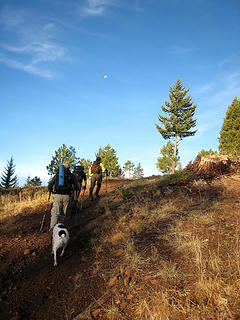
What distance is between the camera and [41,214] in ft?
27.2

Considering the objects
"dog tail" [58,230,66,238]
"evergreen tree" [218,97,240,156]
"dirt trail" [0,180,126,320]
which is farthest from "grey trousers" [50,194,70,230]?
"evergreen tree" [218,97,240,156]

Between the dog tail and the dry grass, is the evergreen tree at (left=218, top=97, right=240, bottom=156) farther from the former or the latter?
the dog tail

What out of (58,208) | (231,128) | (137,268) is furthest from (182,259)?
(231,128)

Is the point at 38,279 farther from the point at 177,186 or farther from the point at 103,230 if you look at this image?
the point at 177,186

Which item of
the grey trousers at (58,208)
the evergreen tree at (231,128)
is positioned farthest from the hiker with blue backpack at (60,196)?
the evergreen tree at (231,128)

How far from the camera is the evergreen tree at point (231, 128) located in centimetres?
2533

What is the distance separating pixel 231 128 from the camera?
26.5m

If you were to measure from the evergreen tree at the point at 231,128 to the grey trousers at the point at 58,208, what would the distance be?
2504cm

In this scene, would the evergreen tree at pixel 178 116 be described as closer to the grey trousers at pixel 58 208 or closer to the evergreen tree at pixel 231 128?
the evergreen tree at pixel 231 128

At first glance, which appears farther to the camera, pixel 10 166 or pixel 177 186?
pixel 10 166

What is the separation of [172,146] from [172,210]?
28570mm

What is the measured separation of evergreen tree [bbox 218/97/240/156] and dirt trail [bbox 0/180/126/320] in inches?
1015

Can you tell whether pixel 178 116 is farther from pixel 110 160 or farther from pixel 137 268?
pixel 137 268

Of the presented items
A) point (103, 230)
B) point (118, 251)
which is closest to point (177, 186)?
point (103, 230)
